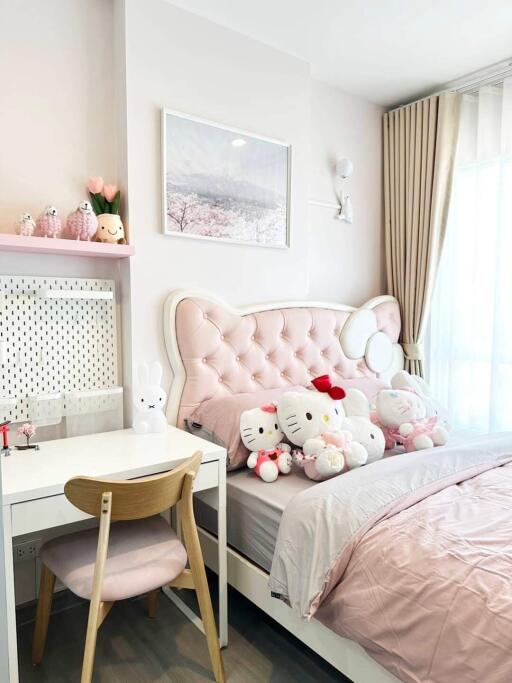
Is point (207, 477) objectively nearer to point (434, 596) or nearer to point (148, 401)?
point (148, 401)

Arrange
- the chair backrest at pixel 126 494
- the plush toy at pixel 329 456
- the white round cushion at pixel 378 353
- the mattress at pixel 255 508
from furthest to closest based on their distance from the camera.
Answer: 1. the white round cushion at pixel 378 353
2. the plush toy at pixel 329 456
3. the mattress at pixel 255 508
4. the chair backrest at pixel 126 494

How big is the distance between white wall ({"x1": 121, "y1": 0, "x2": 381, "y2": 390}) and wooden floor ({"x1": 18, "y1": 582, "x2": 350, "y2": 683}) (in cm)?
108

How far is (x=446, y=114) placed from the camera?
2951mm

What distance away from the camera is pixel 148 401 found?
6.64ft

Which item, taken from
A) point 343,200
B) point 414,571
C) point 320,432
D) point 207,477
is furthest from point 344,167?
point 414,571

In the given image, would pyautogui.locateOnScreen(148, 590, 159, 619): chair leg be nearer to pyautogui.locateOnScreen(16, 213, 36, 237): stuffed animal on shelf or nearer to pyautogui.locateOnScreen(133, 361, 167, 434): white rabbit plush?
pyautogui.locateOnScreen(133, 361, 167, 434): white rabbit plush

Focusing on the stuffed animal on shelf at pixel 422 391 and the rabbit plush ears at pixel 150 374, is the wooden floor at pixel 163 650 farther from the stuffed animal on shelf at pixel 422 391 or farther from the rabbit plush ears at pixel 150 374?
the stuffed animal on shelf at pixel 422 391

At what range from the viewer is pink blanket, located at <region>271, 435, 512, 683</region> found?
1109 mm

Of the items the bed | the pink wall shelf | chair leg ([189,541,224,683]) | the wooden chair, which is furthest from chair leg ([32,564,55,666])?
the pink wall shelf

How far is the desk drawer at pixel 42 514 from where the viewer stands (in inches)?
54.9

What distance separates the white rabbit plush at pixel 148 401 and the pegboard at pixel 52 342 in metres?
0.26

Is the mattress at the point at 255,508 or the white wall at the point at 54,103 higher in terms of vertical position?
the white wall at the point at 54,103

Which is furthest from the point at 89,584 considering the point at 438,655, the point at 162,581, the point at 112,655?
the point at 438,655

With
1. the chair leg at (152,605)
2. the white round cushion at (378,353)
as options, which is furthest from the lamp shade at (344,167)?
the chair leg at (152,605)
